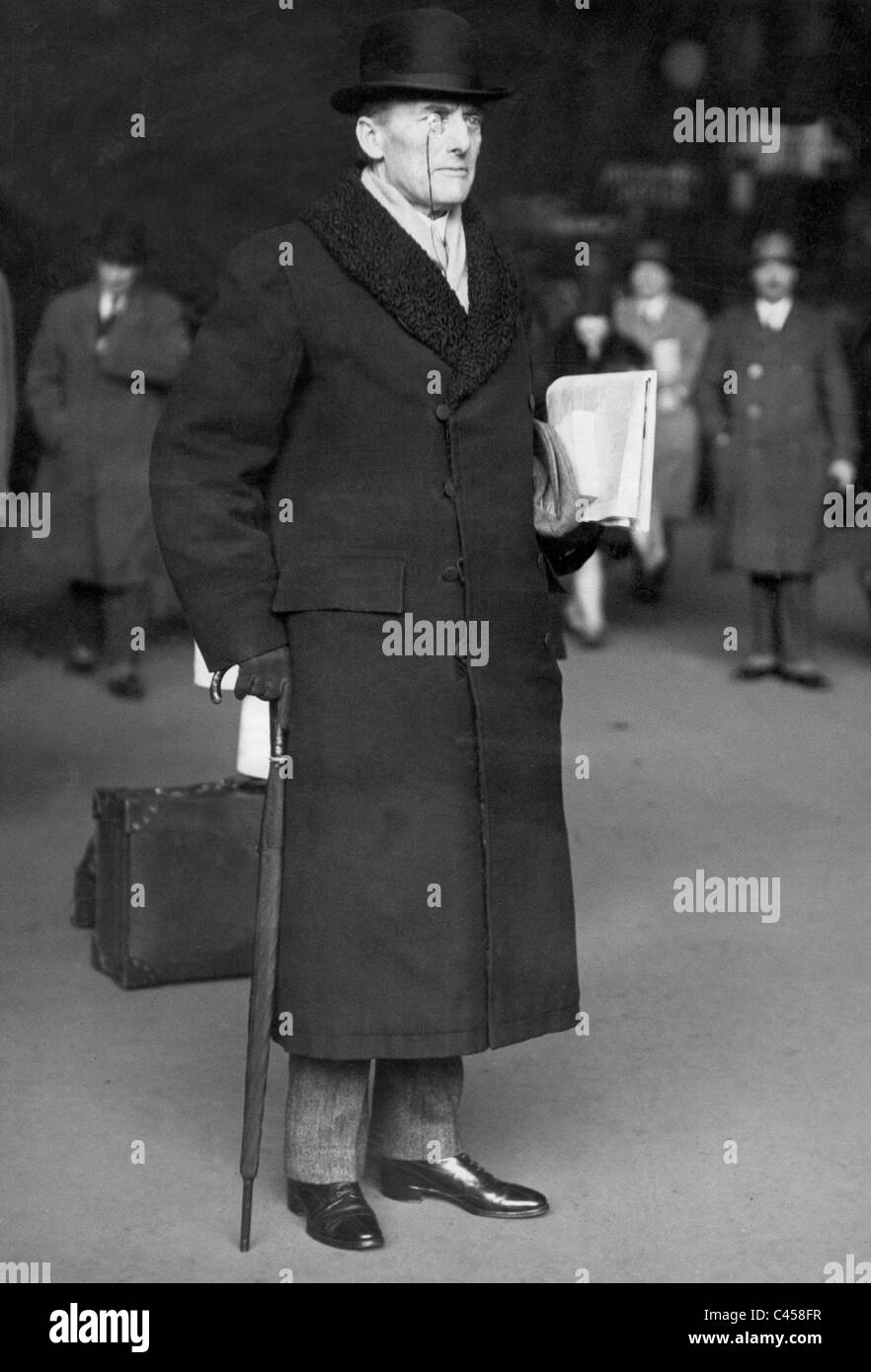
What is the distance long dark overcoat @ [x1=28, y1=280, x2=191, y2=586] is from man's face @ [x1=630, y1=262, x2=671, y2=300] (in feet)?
10.2

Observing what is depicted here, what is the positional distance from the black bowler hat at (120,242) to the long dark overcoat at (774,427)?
265 centimetres

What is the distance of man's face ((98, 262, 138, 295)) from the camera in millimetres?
9125

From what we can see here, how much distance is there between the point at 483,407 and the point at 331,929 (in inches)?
37.3

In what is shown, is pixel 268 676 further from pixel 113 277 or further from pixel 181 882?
pixel 113 277

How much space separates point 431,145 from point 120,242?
17.3 ft

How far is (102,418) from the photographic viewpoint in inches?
376

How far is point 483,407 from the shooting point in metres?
4.12

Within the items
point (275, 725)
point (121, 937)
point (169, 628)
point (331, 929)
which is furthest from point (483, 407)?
point (169, 628)

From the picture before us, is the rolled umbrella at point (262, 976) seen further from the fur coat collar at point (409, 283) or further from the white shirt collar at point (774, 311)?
the white shirt collar at point (774, 311)

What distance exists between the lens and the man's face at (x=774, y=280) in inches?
402

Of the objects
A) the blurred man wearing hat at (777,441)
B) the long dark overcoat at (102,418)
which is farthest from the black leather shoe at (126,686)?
the blurred man wearing hat at (777,441)

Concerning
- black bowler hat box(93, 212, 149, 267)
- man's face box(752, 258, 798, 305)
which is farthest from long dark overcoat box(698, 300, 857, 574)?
black bowler hat box(93, 212, 149, 267)

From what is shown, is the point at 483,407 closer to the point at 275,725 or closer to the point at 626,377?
the point at 626,377

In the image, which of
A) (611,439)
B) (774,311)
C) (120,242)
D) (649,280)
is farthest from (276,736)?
(649,280)
